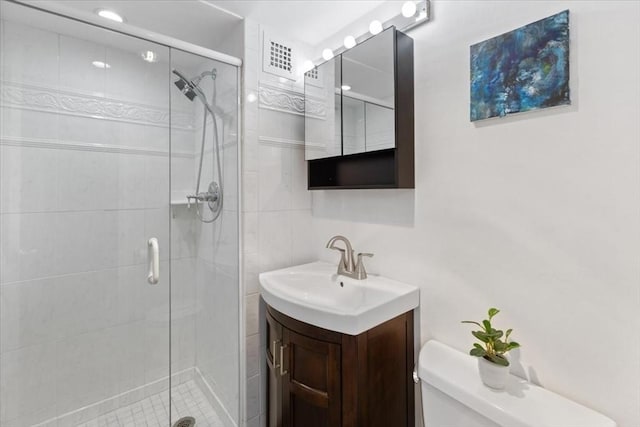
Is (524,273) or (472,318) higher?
(524,273)

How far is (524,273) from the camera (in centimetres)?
96

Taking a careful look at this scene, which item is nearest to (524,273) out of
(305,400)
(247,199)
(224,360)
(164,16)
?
(305,400)

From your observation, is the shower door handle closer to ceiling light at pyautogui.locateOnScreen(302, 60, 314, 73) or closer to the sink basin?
the sink basin

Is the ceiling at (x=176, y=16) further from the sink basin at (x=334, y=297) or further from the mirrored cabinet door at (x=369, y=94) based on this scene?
the sink basin at (x=334, y=297)

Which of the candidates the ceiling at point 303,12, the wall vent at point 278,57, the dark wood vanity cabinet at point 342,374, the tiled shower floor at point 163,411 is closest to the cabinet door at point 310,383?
the dark wood vanity cabinet at point 342,374

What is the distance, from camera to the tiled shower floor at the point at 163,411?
1531 millimetres

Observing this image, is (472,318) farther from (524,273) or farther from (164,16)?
(164,16)

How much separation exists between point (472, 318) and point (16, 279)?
80.8 inches

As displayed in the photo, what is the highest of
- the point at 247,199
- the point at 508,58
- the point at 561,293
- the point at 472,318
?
the point at 508,58

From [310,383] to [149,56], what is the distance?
1.64 metres

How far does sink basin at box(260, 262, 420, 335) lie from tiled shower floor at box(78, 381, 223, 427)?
0.84m

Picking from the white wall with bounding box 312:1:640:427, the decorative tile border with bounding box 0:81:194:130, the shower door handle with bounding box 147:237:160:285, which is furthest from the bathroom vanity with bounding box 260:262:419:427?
the decorative tile border with bounding box 0:81:194:130

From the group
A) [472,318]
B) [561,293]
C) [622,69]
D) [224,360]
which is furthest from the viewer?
[224,360]

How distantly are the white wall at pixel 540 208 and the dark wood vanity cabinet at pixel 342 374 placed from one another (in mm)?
218
